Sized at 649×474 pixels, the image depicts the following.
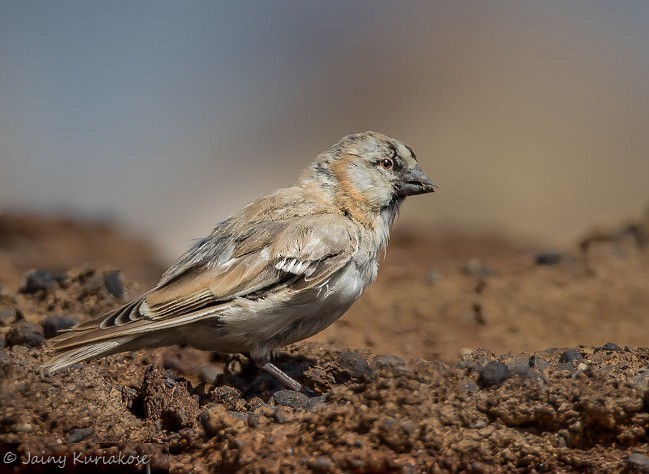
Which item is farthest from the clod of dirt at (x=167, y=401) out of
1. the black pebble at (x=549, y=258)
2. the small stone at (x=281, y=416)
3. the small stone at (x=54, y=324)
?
the black pebble at (x=549, y=258)

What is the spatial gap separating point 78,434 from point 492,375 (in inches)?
91.6

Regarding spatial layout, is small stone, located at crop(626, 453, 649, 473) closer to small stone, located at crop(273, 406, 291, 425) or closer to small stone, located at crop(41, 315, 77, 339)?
small stone, located at crop(273, 406, 291, 425)

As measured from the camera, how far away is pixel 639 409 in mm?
4871

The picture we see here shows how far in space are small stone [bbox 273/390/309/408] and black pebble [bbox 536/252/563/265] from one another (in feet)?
19.4

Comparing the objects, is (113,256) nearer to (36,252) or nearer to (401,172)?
(36,252)

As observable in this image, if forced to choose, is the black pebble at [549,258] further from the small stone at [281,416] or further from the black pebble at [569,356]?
the small stone at [281,416]

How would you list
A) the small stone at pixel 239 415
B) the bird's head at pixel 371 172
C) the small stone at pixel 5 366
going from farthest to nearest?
1. the bird's head at pixel 371 172
2. the small stone at pixel 5 366
3. the small stone at pixel 239 415

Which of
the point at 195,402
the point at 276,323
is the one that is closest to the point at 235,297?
the point at 276,323

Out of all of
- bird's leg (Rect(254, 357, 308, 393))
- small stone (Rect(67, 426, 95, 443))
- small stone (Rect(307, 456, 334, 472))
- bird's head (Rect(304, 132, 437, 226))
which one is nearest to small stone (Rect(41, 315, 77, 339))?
bird's leg (Rect(254, 357, 308, 393))

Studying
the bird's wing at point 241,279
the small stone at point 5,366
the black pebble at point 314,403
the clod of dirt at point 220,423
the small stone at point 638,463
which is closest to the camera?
the small stone at point 638,463

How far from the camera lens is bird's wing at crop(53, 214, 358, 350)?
5.95 m

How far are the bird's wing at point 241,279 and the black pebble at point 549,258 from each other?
16.2 feet

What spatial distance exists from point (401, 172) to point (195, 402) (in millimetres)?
2657

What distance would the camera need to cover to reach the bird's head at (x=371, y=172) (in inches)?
283
